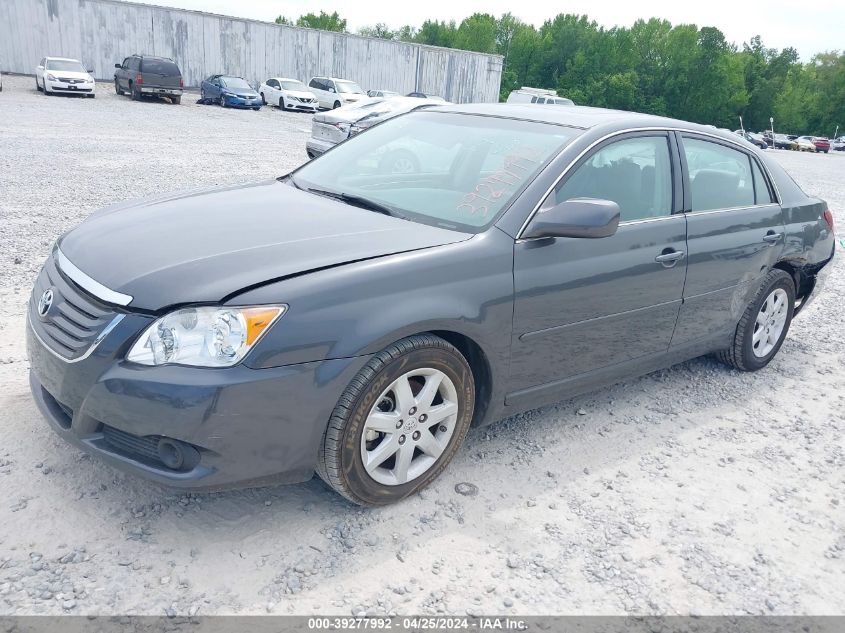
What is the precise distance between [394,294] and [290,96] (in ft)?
104

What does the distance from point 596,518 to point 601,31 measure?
9951cm

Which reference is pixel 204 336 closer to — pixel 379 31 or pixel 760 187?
pixel 760 187

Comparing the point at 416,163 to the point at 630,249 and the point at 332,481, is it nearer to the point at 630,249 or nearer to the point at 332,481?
the point at 630,249

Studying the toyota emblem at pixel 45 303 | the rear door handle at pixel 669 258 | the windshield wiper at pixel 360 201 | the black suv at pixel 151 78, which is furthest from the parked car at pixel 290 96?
the toyota emblem at pixel 45 303

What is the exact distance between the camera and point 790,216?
4.71 meters

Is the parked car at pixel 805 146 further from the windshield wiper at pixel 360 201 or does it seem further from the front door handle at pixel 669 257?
the windshield wiper at pixel 360 201

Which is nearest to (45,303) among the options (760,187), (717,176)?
(717,176)

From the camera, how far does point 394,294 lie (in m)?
2.77

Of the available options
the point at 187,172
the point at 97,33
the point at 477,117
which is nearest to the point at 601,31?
the point at 97,33

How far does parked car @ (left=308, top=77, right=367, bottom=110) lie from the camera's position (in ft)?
110

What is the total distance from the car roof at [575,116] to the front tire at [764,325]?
111 centimetres

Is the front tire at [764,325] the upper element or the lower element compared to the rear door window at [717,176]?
lower

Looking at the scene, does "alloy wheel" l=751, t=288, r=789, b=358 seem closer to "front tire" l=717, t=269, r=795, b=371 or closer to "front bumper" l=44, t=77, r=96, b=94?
"front tire" l=717, t=269, r=795, b=371

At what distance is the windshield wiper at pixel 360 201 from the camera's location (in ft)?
11.2
